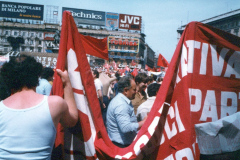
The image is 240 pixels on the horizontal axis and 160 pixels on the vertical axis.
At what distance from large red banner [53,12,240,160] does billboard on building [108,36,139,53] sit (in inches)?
2756

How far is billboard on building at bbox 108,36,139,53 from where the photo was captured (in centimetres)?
7212

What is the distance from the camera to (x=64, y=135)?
2.23 metres

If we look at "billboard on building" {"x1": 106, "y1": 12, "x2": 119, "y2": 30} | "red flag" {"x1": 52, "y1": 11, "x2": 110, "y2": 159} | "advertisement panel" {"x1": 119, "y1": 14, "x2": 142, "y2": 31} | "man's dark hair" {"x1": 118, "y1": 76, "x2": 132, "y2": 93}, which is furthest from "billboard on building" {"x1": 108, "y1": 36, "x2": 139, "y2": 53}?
"red flag" {"x1": 52, "y1": 11, "x2": 110, "y2": 159}

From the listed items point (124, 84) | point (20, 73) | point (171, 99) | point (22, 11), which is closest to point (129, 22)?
point (22, 11)

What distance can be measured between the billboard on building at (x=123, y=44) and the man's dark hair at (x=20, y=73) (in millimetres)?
70480

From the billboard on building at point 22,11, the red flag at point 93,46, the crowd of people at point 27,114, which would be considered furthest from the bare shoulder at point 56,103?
the billboard on building at point 22,11

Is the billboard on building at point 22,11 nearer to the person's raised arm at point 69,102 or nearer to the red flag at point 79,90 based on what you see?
the red flag at point 79,90

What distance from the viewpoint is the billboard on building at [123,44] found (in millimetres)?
72125

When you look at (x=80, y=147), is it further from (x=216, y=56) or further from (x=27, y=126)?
(x=216, y=56)

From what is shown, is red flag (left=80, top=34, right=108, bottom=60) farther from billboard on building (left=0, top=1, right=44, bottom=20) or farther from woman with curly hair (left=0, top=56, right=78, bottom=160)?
billboard on building (left=0, top=1, right=44, bottom=20)

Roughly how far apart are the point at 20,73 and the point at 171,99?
1.29 meters

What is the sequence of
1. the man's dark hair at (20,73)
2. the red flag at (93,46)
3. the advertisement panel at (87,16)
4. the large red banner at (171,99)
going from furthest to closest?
the advertisement panel at (87,16)
the red flag at (93,46)
the large red banner at (171,99)
the man's dark hair at (20,73)

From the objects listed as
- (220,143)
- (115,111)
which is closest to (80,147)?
(115,111)

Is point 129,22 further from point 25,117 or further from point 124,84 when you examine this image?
point 25,117
